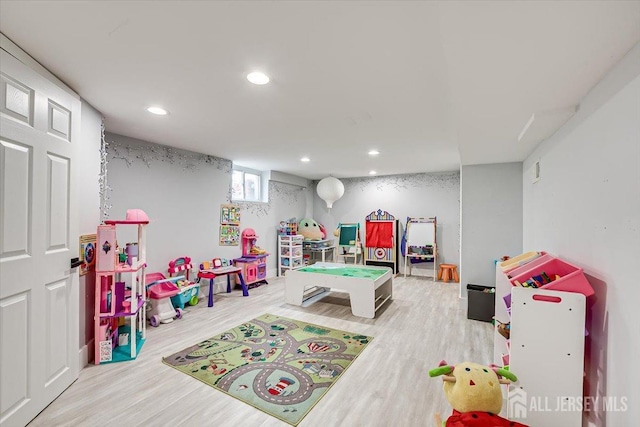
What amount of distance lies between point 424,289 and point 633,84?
4.46 metres

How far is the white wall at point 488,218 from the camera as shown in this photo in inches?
149

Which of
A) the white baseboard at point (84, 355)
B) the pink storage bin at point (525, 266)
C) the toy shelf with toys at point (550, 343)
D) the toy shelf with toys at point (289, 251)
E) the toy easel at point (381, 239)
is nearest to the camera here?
the toy shelf with toys at point (550, 343)

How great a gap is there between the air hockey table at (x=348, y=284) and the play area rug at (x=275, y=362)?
0.59 m

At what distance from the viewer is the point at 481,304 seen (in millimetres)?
3564

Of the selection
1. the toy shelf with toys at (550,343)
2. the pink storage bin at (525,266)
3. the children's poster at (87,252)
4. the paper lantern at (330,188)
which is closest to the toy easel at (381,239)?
the paper lantern at (330,188)

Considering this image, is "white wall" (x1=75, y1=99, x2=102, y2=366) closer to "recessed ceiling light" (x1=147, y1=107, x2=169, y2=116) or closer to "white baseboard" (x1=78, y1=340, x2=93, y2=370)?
"white baseboard" (x1=78, y1=340, x2=93, y2=370)

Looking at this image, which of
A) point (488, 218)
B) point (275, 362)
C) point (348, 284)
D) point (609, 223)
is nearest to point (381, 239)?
point (488, 218)

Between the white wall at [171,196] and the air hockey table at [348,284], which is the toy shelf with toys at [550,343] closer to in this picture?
the air hockey table at [348,284]

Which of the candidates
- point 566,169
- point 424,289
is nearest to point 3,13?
point 566,169

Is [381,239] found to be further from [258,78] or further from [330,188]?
[258,78]

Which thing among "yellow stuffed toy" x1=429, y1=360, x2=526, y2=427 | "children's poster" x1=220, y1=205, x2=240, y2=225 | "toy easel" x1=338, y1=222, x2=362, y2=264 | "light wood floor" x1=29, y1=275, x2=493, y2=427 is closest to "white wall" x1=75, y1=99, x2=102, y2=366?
"light wood floor" x1=29, y1=275, x2=493, y2=427

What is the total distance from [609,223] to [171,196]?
15.0 feet

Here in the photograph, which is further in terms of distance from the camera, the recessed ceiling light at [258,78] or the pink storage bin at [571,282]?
the recessed ceiling light at [258,78]

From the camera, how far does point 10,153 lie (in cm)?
162
